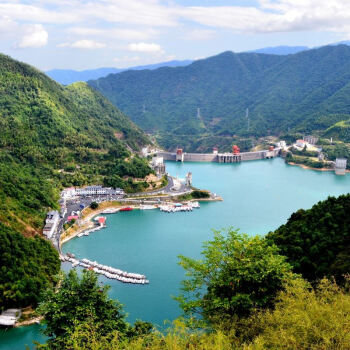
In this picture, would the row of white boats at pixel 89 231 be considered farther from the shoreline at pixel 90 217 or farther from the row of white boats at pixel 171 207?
the row of white boats at pixel 171 207

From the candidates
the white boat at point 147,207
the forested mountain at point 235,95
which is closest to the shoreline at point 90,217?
the white boat at point 147,207

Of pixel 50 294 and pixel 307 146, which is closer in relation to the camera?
pixel 50 294

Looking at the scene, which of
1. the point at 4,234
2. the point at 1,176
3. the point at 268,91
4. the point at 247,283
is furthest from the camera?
the point at 268,91

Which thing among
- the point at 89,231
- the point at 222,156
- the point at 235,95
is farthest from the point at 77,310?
the point at 235,95

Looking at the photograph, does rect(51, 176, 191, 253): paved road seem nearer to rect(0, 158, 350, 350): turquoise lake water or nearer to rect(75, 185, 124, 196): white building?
rect(75, 185, 124, 196): white building

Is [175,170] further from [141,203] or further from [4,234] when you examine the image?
[4,234]

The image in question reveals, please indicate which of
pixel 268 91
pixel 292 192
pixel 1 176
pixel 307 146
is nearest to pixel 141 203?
pixel 1 176

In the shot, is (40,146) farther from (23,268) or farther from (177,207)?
(23,268)
